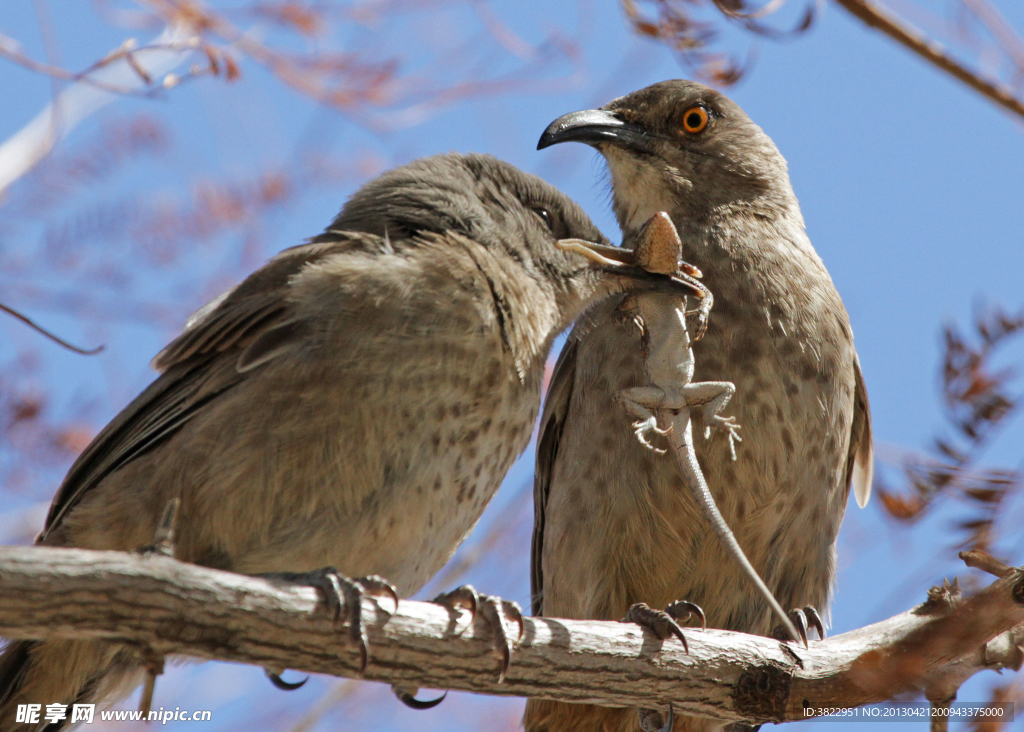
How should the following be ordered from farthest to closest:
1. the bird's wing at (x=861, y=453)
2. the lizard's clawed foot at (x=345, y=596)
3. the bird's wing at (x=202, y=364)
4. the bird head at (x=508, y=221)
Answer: the bird's wing at (x=861, y=453) → the bird head at (x=508, y=221) → the bird's wing at (x=202, y=364) → the lizard's clawed foot at (x=345, y=596)

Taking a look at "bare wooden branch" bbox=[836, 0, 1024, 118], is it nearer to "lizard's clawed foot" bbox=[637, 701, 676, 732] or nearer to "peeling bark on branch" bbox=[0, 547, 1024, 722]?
"peeling bark on branch" bbox=[0, 547, 1024, 722]

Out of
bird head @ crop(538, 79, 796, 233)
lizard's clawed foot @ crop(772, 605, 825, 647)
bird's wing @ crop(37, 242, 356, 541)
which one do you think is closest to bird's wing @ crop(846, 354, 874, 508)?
lizard's clawed foot @ crop(772, 605, 825, 647)

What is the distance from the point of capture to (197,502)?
141 inches

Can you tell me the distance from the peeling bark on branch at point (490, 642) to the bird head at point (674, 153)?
197cm

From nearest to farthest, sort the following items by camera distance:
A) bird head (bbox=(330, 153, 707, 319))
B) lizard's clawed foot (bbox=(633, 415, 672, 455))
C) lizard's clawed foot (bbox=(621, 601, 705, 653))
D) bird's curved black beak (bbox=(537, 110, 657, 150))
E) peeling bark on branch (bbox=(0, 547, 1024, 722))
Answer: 1. peeling bark on branch (bbox=(0, 547, 1024, 722))
2. lizard's clawed foot (bbox=(633, 415, 672, 455))
3. lizard's clawed foot (bbox=(621, 601, 705, 653))
4. bird head (bbox=(330, 153, 707, 319))
5. bird's curved black beak (bbox=(537, 110, 657, 150))

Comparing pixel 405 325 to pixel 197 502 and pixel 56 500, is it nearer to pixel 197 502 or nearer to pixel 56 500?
pixel 197 502

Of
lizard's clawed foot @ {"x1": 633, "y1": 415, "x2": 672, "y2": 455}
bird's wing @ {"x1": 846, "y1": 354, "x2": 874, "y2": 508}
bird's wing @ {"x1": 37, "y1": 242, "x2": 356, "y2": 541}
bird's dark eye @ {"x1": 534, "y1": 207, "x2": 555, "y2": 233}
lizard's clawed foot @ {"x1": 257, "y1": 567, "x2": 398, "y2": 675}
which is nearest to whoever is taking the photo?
lizard's clawed foot @ {"x1": 257, "y1": 567, "x2": 398, "y2": 675}

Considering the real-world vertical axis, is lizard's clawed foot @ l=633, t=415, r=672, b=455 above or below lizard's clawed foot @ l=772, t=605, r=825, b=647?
above

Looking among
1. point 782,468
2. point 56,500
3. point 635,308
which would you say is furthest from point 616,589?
point 56,500

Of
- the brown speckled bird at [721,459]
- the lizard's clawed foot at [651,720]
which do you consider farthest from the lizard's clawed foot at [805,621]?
the lizard's clawed foot at [651,720]

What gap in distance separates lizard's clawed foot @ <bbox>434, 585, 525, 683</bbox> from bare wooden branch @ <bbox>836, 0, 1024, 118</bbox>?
1.93 m

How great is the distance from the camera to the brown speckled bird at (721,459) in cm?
421

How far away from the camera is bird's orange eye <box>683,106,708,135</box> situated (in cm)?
494

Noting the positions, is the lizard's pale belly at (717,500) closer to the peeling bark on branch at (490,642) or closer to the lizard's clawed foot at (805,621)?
the lizard's clawed foot at (805,621)
